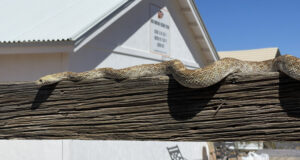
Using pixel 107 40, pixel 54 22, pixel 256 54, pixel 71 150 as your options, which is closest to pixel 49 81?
pixel 71 150

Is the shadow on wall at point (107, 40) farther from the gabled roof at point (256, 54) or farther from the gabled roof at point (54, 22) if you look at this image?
the gabled roof at point (256, 54)

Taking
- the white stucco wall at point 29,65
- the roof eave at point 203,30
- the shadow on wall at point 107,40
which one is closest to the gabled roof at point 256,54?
the roof eave at point 203,30

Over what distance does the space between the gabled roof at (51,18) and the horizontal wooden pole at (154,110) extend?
4.17 metres

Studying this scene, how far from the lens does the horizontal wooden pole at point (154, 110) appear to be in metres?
1.66

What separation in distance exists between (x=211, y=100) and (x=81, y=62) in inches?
232

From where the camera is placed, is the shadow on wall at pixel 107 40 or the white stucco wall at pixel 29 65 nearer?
the white stucco wall at pixel 29 65

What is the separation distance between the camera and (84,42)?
262 inches

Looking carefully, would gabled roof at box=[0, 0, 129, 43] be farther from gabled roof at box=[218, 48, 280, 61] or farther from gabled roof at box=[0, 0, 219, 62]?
gabled roof at box=[218, 48, 280, 61]

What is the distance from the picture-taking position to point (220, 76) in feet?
5.65

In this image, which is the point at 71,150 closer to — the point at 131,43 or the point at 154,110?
the point at 131,43

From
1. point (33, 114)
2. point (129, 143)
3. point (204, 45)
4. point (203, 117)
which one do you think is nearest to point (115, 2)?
point (129, 143)

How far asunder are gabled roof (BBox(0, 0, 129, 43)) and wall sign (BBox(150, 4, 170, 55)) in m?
1.78

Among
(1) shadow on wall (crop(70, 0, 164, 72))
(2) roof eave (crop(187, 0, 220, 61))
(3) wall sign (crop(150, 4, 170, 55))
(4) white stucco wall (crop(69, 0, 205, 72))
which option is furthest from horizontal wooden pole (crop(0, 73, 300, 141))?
(2) roof eave (crop(187, 0, 220, 61))

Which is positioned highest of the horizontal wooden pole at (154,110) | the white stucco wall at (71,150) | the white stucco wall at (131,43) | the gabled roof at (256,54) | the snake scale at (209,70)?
the gabled roof at (256,54)
